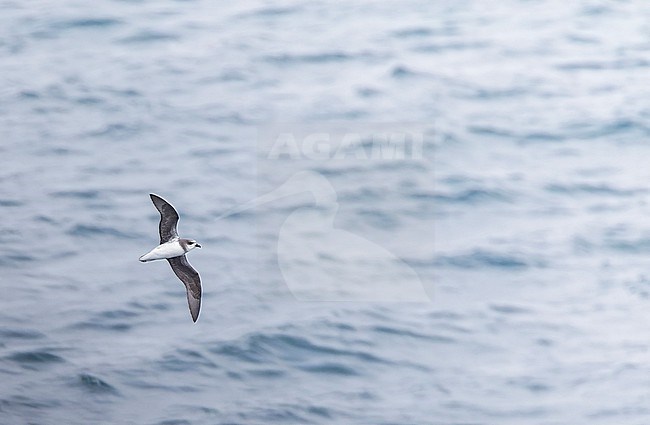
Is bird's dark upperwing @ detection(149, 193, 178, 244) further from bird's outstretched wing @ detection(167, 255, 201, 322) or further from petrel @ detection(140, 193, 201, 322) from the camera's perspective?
bird's outstretched wing @ detection(167, 255, 201, 322)

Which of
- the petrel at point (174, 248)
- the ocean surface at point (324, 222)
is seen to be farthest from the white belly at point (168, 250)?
the ocean surface at point (324, 222)

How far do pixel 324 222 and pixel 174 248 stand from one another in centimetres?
893

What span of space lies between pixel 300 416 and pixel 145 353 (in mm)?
2027

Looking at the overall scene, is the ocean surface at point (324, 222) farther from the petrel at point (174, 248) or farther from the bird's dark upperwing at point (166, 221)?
the bird's dark upperwing at point (166, 221)

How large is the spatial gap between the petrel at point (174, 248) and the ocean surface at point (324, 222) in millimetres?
5622

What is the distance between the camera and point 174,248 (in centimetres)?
809

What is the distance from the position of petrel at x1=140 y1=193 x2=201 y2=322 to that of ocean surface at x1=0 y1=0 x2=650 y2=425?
562 centimetres

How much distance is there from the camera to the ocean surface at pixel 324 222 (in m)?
14.7

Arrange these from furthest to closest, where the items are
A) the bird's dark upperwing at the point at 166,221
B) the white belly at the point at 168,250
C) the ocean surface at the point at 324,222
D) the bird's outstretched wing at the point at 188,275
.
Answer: the ocean surface at the point at 324,222, the bird's outstretched wing at the point at 188,275, the bird's dark upperwing at the point at 166,221, the white belly at the point at 168,250

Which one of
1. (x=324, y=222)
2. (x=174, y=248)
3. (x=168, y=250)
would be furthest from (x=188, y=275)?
(x=324, y=222)

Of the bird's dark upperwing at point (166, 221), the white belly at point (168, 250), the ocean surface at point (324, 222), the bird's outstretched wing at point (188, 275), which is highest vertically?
the bird's dark upperwing at point (166, 221)

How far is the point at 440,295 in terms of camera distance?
15.8 metres

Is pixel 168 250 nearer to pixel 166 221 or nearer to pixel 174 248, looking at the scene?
pixel 174 248

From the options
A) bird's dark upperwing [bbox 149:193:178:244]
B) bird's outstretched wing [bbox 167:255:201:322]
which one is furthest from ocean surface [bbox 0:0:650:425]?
bird's dark upperwing [bbox 149:193:178:244]
